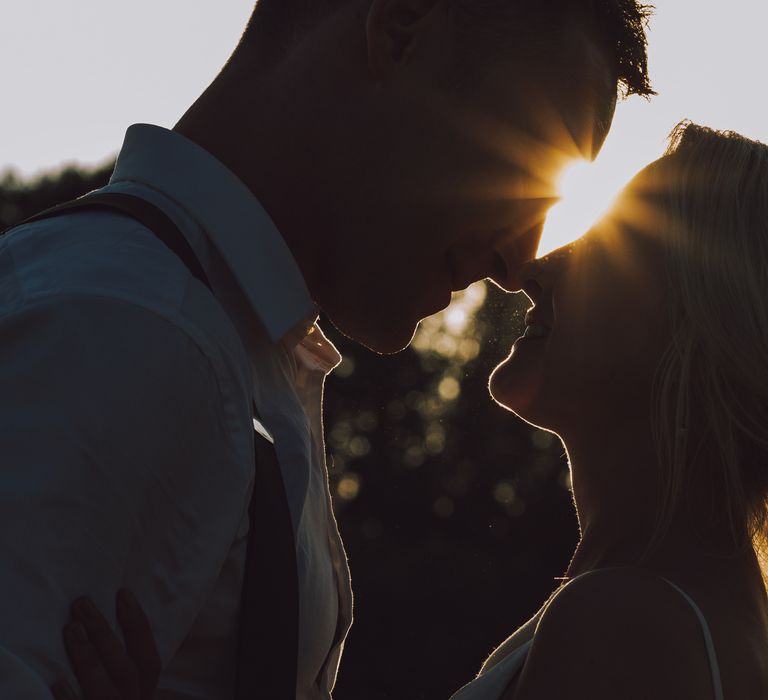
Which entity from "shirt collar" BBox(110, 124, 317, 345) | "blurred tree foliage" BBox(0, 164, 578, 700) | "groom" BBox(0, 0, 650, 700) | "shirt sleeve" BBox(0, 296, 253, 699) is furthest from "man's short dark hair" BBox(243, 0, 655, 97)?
"blurred tree foliage" BBox(0, 164, 578, 700)

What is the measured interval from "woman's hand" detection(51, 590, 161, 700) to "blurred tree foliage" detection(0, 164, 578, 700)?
18062mm

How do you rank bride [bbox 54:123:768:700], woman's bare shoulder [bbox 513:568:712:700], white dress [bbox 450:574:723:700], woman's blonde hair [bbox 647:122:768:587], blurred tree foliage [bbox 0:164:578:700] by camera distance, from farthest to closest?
blurred tree foliage [bbox 0:164:578:700] → woman's blonde hair [bbox 647:122:768:587] → bride [bbox 54:123:768:700] → white dress [bbox 450:574:723:700] → woman's bare shoulder [bbox 513:568:712:700]

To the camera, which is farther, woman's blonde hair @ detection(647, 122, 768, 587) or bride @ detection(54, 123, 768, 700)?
woman's blonde hair @ detection(647, 122, 768, 587)

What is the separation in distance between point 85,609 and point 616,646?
A: 1.41 m

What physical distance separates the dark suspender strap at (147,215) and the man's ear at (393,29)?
35.0 inches

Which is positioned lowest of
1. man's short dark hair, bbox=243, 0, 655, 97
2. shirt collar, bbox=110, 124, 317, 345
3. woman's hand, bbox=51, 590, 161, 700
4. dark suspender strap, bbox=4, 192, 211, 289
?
woman's hand, bbox=51, 590, 161, 700

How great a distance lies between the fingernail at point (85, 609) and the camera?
1754 mm

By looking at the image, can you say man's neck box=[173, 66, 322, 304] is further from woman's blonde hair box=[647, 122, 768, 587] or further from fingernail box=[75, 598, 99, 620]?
fingernail box=[75, 598, 99, 620]

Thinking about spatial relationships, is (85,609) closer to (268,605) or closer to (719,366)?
(268,605)

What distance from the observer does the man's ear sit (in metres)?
2.91

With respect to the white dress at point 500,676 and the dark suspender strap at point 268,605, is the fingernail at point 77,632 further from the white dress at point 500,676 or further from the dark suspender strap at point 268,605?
the white dress at point 500,676

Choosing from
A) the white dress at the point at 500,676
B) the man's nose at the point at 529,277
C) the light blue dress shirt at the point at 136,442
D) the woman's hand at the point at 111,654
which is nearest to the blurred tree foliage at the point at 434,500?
the man's nose at the point at 529,277

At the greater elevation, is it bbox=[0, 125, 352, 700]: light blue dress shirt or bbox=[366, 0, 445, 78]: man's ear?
bbox=[366, 0, 445, 78]: man's ear

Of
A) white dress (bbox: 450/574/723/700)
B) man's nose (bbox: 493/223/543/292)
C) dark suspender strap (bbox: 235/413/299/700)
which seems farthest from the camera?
man's nose (bbox: 493/223/543/292)
